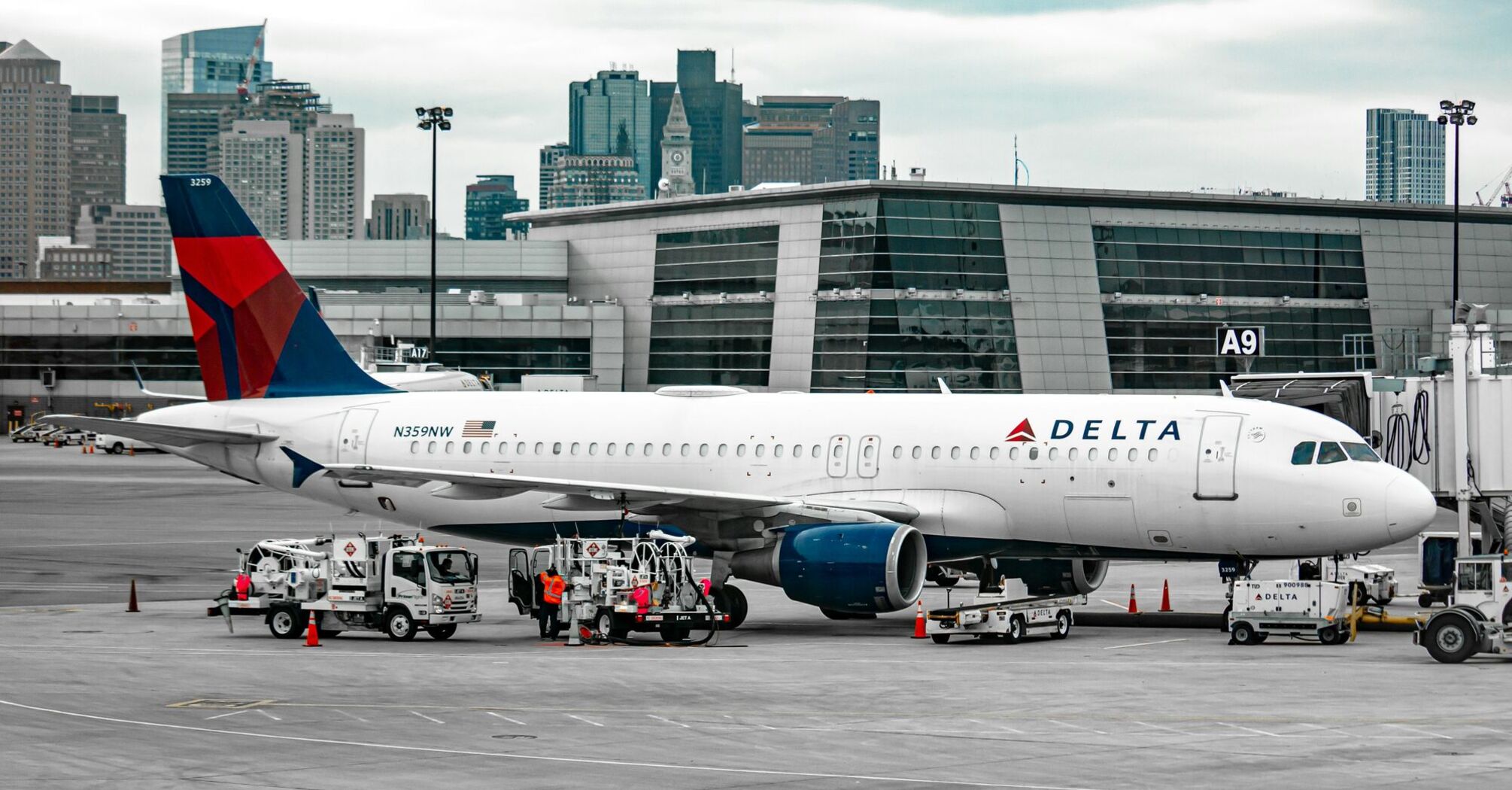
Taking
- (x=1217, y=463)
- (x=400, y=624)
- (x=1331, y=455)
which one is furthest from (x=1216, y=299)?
(x=400, y=624)

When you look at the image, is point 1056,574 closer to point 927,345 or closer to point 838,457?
point 838,457

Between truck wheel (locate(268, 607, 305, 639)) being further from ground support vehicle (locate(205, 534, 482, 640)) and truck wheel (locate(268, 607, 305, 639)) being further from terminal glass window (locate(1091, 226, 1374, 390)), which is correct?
terminal glass window (locate(1091, 226, 1374, 390))

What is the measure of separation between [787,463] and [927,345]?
75527 mm

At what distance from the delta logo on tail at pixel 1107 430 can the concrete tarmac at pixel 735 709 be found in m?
3.73

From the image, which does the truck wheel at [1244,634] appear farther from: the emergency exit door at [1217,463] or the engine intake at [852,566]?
the engine intake at [852,566]

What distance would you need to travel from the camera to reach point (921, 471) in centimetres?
3528

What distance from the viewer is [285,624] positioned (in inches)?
1341

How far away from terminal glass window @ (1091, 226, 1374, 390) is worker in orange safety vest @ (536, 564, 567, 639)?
84.3 m

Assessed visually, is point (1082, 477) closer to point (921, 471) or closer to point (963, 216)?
point (921, 471)

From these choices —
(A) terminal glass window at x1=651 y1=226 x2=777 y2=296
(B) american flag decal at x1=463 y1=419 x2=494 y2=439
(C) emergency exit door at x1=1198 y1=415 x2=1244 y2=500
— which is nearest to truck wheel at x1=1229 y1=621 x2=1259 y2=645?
(C) emergency exit door at x1=1198 y1=415 x2=1244 y2=500

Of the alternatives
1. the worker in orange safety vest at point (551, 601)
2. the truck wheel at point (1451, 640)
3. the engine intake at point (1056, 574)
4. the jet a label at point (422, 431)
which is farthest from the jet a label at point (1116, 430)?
the jet a label at point (422, 431)

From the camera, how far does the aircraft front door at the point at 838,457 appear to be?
36.1 metres

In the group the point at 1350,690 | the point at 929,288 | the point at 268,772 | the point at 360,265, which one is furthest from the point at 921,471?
the point at 360,265

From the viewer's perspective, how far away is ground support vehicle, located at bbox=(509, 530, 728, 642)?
32.8m
